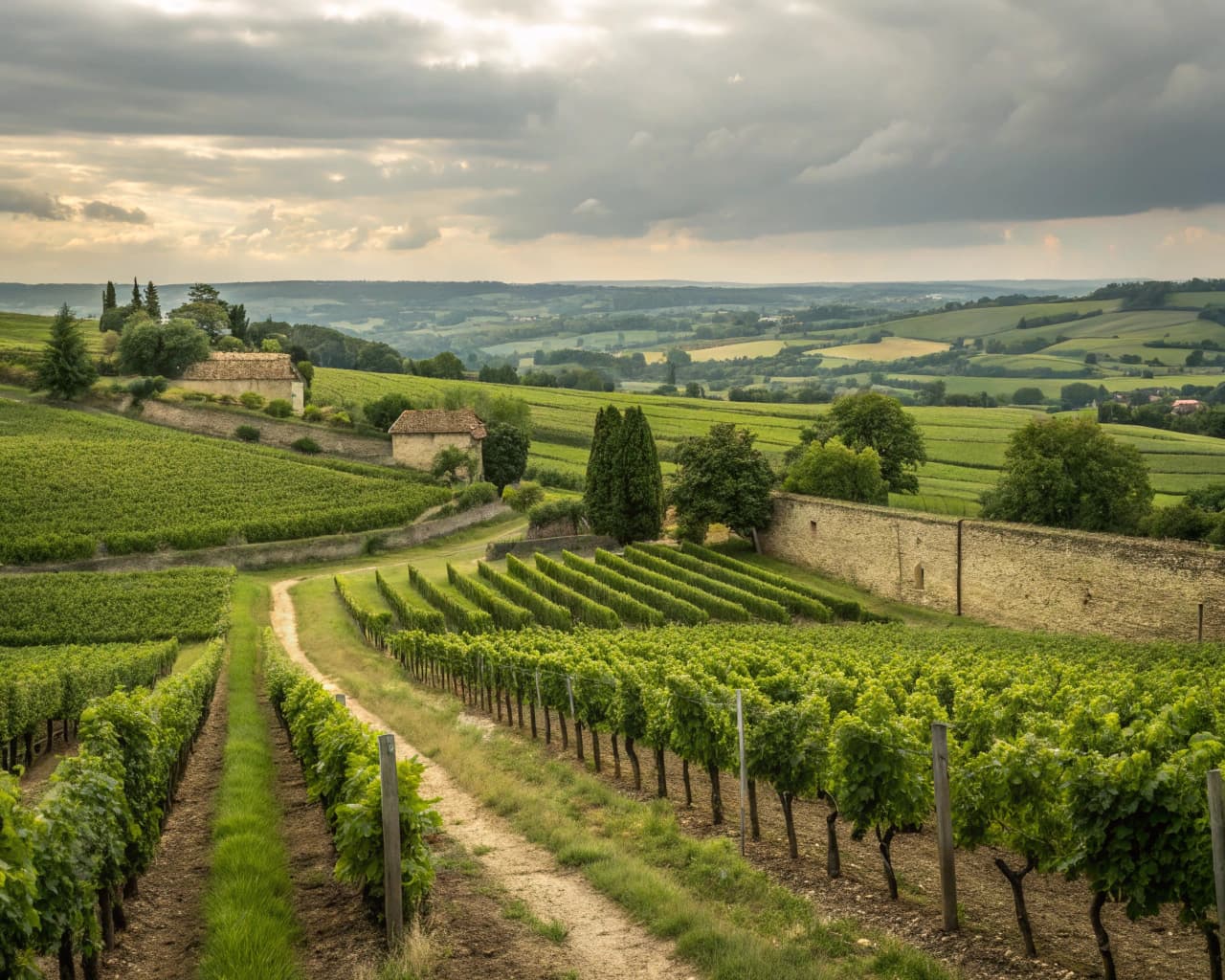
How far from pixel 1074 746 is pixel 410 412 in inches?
2714

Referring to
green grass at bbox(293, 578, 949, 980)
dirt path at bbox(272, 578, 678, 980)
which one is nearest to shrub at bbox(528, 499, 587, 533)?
green grass at bbox(293, 578, 949, 980)

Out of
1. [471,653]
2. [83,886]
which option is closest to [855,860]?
[83,886]

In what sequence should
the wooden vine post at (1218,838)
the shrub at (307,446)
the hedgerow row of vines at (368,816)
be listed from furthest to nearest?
the shrub at (307,446)
the hedgerow row of vines at (368,816)
the wooden vine post at (1218,838)

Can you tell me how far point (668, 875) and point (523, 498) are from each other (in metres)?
58.3

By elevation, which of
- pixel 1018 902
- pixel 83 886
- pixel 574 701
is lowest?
pixel 574 701

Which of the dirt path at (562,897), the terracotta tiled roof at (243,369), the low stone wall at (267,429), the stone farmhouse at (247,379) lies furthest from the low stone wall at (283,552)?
the dirt path at (562,897)

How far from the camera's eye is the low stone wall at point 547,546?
5300 cm

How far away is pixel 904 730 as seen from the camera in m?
10.8

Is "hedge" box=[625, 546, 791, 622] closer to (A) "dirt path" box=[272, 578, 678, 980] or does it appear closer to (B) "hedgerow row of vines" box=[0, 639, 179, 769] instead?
(B) "hedgerow row of vines" box=[0, 639, 179, 769]

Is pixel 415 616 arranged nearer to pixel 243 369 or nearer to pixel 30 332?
pixel 243 369

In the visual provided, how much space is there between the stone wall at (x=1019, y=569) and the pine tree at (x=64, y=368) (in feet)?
196

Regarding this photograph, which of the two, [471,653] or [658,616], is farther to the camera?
[658,616]

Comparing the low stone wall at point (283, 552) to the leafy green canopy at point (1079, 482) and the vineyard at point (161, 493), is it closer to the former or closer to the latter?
the vineyard at point (161, 493)

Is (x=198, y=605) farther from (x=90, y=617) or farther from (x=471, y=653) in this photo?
(x=471, y=653)
